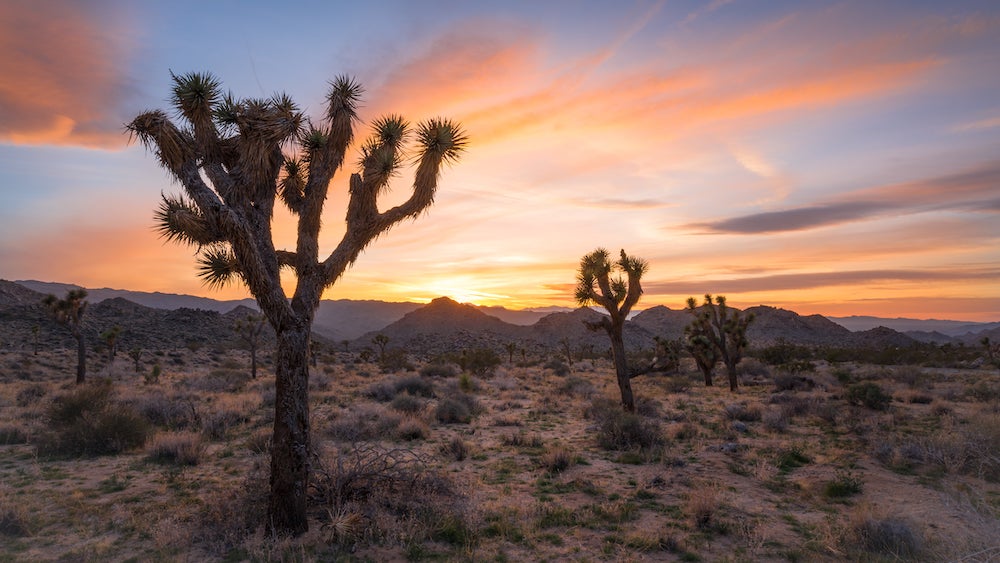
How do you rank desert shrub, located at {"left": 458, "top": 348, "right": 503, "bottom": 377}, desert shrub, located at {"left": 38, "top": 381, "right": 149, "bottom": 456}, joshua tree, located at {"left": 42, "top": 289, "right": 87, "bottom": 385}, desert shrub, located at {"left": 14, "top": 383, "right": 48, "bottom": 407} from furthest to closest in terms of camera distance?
desert shrub, located at {"left": 458, "top": 348, "right": 503, "bottom": 377} → joshua tree, located at {"left": 42, "top": 289, "right": 87, "bottom": 385} → desert shrub, located at {"left": 14, "top": 383, "right": 48, "bottom": 407} → desert shrub, located at {"left": 38, "top": 381, "right": 149, "bottom": 456}

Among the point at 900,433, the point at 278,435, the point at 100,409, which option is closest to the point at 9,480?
the point at 100,409

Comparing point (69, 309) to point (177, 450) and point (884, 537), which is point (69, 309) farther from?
point (884, 537)

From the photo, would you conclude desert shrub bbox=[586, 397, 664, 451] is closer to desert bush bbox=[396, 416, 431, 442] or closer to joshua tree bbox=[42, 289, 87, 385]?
desert bush bbox=[396, 416, 431, 442]

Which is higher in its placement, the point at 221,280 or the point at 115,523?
the point at 221,280

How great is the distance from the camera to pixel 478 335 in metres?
88.3

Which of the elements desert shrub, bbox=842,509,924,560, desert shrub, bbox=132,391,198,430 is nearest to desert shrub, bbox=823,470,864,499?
desert shrub, bbox=842,509,924,560

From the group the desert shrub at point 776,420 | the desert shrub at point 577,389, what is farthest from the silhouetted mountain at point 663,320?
the desert shrub at point 776,420

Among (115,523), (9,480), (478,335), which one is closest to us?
(115,523)

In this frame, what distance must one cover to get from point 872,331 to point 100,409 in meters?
119

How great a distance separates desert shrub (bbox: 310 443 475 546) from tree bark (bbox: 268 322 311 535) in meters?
0.47

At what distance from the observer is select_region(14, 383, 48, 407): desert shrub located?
1723 centimetres

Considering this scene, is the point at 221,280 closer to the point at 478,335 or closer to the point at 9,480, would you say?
the point at 9,480

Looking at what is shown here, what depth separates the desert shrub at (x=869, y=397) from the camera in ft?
53.3

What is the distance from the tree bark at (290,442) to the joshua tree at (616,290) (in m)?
11.8
